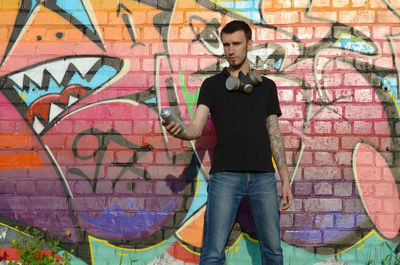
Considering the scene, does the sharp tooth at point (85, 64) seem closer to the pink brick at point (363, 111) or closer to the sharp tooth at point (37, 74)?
the sharp tooth at point (37, 74)

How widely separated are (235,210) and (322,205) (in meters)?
1.12

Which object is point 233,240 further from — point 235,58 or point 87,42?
point 87,42

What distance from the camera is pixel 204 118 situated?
2.77 metres

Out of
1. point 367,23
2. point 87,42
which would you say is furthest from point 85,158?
point 367,23

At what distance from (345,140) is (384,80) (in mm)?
628

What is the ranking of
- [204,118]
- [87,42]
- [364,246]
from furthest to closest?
[87,42] → [364,246] → [204,118]

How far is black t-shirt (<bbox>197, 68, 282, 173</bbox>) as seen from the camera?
8.89 ft

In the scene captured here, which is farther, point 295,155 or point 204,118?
point 295,155

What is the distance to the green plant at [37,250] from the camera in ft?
11.1

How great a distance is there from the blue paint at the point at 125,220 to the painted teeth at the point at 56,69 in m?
1.28

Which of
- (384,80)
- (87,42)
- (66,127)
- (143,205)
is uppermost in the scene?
(87,42)

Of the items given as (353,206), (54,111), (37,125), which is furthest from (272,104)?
(37,125)

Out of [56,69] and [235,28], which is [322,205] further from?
[56,69]

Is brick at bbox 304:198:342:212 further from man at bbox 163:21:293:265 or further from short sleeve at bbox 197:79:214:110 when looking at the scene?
short sleeve at bbox 197:79:214:110
